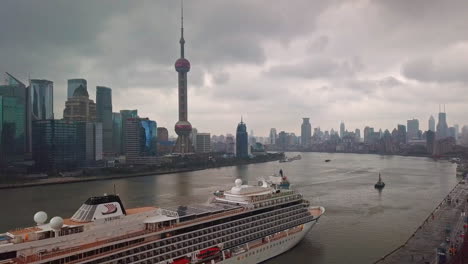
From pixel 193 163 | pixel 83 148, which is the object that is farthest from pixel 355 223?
pixel 83 148

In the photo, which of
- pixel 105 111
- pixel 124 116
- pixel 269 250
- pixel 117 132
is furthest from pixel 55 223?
pixel 117 132

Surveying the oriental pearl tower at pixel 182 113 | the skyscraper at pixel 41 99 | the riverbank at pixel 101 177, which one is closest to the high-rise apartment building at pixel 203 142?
the oriental pearl tower at pixel 182 113

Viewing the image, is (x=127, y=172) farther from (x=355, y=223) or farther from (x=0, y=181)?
(x=355, y=223)

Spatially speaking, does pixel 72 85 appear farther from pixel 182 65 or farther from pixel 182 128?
pixel 182 128

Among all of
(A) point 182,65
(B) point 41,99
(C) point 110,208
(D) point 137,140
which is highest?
(A) point 182,65

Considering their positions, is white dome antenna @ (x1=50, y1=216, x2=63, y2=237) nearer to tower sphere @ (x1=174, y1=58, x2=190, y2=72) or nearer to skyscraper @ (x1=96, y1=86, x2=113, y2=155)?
tower sphere @ (x1=174, y1=58, x2=190, y2=72)

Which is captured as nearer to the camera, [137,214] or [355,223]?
[137,214]

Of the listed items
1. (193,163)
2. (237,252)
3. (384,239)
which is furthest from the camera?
(193,163)
